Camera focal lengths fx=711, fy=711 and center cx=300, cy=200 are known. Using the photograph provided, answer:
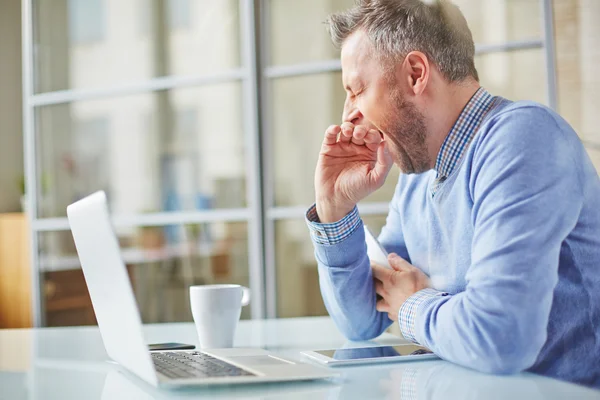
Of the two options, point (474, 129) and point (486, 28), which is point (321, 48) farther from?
point (474, 129)

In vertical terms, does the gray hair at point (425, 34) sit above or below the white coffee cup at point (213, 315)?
above

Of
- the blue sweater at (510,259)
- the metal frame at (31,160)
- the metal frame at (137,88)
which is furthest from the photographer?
the metal frame at (31,160)

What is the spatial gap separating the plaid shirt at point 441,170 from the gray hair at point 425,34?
0.22 feet

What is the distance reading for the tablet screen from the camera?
1.03m

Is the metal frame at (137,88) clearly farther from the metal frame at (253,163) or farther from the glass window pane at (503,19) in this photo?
the glass window pane at (503,19)

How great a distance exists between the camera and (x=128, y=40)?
3635 millimetres

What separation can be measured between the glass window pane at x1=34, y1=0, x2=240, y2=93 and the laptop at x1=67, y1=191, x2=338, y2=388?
2.43m

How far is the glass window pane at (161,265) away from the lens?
332 cm

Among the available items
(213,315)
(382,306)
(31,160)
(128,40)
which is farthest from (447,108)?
(31,160)

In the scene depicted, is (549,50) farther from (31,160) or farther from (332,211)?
(31,160)

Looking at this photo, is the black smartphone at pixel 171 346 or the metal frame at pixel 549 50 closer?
the black smartphone at pixel 171 346

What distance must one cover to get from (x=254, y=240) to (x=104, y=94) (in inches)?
44.3

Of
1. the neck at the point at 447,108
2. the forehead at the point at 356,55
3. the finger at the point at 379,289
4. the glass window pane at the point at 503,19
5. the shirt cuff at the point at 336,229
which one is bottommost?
the finger at the point at 379,289

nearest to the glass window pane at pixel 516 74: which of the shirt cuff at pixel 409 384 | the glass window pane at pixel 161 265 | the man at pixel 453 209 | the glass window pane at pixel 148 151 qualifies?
the glass window pane at pixel 148 151
